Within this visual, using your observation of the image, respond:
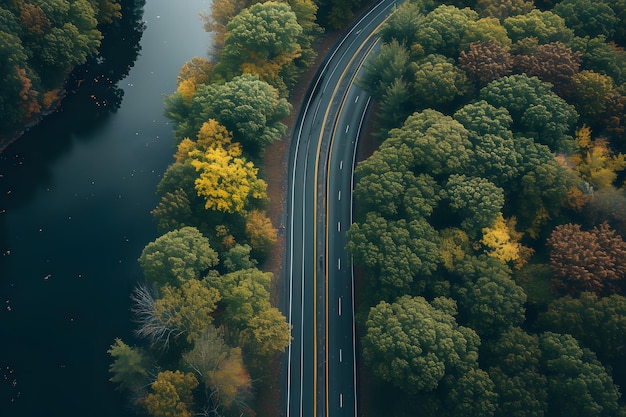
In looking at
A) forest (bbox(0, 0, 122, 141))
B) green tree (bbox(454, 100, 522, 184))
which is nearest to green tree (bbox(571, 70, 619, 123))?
green tree (bbox(454, 100, 522, 184))

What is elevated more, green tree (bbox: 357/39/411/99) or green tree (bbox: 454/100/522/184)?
green tree (bbox: 357/39/411/99)

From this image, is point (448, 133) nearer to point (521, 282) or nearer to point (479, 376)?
point (521, 282)

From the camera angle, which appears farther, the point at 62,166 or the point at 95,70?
the point at 95,70

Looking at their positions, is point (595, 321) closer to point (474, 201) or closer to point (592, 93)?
point (474, 201)

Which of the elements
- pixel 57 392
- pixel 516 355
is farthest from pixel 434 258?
pixel 57 392

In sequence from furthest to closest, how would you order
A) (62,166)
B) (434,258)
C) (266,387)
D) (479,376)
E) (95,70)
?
(95,70) → (62,166) → (266,387) → (434,258) → (479,376)

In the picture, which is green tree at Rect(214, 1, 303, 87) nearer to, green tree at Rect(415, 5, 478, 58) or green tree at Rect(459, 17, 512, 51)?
green tree at Rect(415, 5, 478, 58)

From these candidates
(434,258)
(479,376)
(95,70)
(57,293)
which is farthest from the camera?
(95,70)
